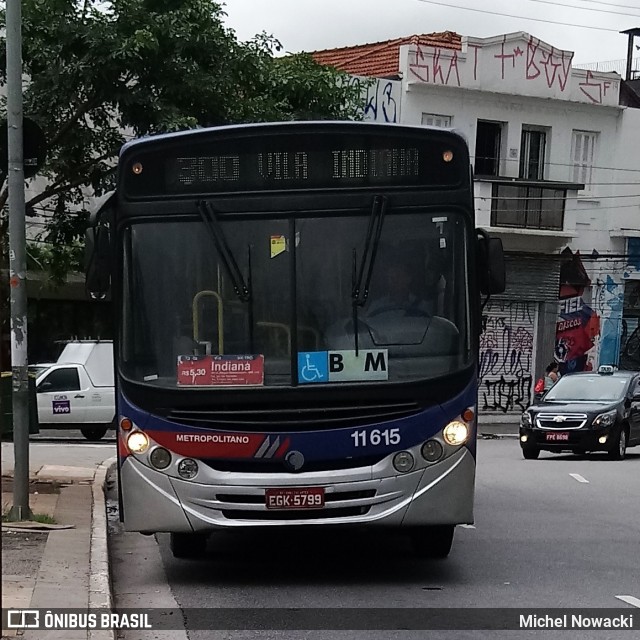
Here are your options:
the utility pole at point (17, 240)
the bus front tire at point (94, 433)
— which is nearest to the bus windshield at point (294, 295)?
the utility pole at point (17, 240)

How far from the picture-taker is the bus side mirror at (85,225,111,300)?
8.65m

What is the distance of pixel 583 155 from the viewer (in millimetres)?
34688

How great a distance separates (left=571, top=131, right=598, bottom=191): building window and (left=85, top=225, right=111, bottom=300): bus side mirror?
89.2 feet

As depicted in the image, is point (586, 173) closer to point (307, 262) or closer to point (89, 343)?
point (89, 343)

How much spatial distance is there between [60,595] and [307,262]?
9.10ft

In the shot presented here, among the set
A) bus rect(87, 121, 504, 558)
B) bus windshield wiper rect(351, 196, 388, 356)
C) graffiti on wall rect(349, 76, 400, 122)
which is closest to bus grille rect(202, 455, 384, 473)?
bus rect(87, 121, 504, 558)

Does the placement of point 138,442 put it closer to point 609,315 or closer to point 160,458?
point 160,458

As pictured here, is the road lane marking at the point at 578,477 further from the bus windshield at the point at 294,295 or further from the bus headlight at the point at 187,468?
the bus headlight at the point at 187,468

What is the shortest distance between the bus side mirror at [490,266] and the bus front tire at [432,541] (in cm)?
189

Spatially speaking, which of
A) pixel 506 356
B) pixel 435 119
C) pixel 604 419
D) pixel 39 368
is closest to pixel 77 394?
pixel 39 368

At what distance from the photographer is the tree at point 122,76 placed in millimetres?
13656

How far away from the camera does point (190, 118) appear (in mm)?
13453

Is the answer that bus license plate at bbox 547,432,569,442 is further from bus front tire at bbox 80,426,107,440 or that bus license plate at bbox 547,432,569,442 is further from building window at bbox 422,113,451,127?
building window at bbox 422,113,451,127

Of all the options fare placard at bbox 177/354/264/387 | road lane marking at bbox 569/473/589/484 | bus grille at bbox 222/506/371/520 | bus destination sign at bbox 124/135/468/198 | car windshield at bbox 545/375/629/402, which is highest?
bus destination sign at bbox 124/135/468/198
